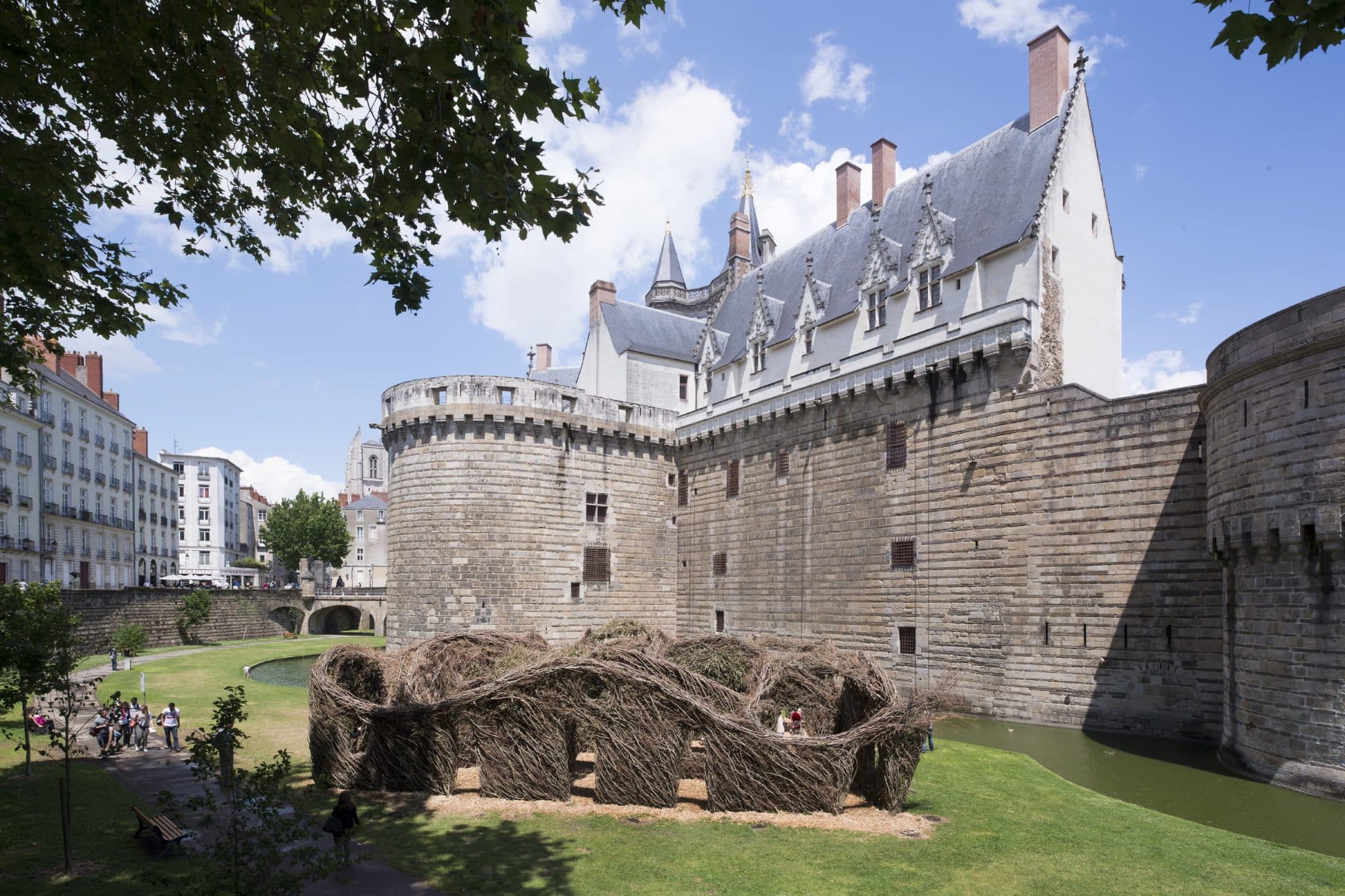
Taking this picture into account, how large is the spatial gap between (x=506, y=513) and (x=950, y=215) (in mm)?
19795

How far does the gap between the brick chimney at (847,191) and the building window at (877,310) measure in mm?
6906

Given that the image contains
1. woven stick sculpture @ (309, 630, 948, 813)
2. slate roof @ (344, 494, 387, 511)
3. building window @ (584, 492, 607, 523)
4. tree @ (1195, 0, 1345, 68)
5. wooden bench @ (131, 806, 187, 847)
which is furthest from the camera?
slate roof @ (344, 494, 387, 511)

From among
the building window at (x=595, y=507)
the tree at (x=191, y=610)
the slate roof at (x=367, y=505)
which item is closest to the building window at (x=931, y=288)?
the building window at (x=595, y=507)

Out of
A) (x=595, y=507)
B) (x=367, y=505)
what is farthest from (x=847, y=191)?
(x=367, y=505)

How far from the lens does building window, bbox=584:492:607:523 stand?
3341cm

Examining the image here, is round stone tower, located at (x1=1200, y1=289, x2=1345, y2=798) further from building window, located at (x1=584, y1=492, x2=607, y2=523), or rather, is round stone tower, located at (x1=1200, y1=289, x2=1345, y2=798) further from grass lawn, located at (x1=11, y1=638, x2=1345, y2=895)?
building window, located at (x1=584, y1=492, x2=607, y2=523)

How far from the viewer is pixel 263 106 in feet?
29.2

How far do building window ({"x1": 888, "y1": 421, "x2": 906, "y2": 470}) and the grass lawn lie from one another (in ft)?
41.1

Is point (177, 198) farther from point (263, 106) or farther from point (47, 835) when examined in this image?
point (47, 835)

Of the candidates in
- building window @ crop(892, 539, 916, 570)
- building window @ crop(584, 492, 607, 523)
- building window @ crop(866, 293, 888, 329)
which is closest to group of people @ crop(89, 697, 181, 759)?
building window @ crop(584, 492, 607, 523)

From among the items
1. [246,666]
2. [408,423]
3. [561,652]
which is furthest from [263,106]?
[246,666]

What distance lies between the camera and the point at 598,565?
3331cm

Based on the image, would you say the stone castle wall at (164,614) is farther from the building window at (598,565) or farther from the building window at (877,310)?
the building window at (877,310)

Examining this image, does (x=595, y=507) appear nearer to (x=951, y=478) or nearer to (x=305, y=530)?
(x=951, y=478)
